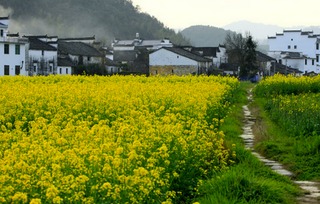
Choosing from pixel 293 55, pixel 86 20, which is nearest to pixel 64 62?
pixel 293 55

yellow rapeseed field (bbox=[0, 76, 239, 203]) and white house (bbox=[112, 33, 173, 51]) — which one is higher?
white house (bbox=[112, 33, 173, 51])

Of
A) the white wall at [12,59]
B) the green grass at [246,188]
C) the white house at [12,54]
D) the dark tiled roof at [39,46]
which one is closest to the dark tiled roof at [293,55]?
the dark tiled roof at [39,46]

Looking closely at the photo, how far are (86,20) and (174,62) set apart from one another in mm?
79563

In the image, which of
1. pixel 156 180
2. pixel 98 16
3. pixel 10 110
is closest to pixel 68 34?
pixel 98 16

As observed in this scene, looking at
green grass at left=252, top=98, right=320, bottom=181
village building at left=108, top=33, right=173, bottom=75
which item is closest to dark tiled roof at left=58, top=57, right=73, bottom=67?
village building at left=108, top=33, right=173, bottom=75

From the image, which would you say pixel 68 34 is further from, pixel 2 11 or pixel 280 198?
pixel 280 198

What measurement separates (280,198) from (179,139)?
1912 mm

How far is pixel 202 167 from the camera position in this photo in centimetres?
1075

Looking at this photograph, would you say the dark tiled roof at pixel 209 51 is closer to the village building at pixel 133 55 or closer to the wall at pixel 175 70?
the village building at pixel 133 55

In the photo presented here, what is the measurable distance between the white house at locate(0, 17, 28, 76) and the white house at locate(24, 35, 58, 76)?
37.6 inches

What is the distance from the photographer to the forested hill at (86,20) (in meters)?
132

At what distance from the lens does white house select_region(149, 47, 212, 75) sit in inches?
2591

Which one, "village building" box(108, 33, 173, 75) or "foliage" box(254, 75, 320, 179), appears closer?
"foliage" box(254, 75, 320, 179)

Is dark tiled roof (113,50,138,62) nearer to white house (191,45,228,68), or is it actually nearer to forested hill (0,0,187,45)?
white house (191,45,228,68)
